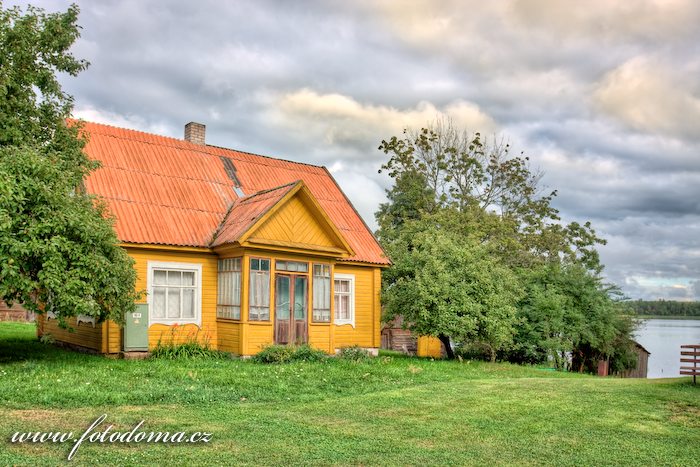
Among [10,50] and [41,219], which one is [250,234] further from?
[10,50]

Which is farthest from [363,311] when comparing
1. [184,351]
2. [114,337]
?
[114,337]

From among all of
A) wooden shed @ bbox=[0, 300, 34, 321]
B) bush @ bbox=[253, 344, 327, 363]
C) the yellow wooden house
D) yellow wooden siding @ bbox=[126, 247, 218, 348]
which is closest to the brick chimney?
the yellow wooden house

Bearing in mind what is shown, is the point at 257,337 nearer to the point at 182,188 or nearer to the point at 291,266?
the point at 291,266

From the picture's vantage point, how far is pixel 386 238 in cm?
3350

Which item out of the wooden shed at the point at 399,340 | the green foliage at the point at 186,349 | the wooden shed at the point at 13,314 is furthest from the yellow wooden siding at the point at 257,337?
the wooden shed at the point at 13,314

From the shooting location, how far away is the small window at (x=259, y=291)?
17.9m

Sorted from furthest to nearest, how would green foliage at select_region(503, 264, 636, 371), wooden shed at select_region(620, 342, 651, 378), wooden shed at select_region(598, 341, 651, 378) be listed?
wooden shed at select_region(620, 342, 651, 378) → wooden shed at select_region(598, 341, 651, 378) → green foliage at select_region(503, 264, 636, 371)

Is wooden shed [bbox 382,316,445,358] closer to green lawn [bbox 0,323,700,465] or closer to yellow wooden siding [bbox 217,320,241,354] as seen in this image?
yellow wooden siding [bbox 217,320,241,354]

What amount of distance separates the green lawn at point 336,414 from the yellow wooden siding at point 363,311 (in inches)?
222

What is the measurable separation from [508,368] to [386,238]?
14.2 meters

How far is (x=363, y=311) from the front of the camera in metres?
22.2

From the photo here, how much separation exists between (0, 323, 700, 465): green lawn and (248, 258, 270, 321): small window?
7.30 feet

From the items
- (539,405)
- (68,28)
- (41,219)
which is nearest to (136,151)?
(68,28)

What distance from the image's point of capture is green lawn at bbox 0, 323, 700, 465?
7859 millimetres
